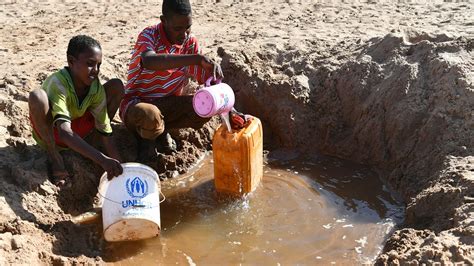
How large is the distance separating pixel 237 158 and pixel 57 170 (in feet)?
3.61

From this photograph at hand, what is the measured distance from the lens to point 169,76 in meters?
4.04

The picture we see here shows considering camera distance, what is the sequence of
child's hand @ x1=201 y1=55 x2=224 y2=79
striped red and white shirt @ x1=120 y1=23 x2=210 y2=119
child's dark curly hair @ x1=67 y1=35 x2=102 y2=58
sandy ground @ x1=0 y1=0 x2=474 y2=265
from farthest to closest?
striped red and white shirt @ x1=120 y1=23 x2=210 y2=119, child's hand @ x1=201 y1=55 x2=224 y2=79, child's dark curly hair @ x1=67 y1=35 x2=102 y2=58, sandy ground @ x1=0 y1=0 x2=474 y2=265

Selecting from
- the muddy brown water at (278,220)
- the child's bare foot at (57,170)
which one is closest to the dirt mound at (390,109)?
the muddy brown water at (278,220)

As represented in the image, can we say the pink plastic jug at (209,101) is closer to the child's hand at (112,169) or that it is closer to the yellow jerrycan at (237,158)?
the yellow jerrycan at (237,158)

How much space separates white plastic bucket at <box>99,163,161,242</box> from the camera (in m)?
3.00

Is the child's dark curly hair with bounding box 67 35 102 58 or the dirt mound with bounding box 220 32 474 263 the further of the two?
the dirt mound with bounding box 220 32 474 263

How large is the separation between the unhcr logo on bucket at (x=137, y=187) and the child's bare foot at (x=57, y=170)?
23.5 inches

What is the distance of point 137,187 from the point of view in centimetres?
305

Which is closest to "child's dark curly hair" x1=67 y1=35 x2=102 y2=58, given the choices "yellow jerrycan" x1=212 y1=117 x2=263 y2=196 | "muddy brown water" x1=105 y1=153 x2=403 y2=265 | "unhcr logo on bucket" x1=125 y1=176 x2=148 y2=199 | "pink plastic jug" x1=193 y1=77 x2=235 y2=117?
"pink plastic jug" x1=193 y1=77 x2=235 y2=117

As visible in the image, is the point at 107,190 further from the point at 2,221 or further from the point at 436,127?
the point at 436,127

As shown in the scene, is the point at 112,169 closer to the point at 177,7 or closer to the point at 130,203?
the point at 130,203

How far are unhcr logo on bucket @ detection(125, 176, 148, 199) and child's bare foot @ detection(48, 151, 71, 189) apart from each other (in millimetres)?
598

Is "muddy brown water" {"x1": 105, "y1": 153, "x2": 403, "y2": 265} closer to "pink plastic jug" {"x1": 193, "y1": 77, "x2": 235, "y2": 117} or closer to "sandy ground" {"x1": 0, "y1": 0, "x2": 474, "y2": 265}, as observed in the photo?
"sandy ground" {"x1": 0, "y1": 0, "x2": 474, "y2": 265}

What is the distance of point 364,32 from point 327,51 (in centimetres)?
85
